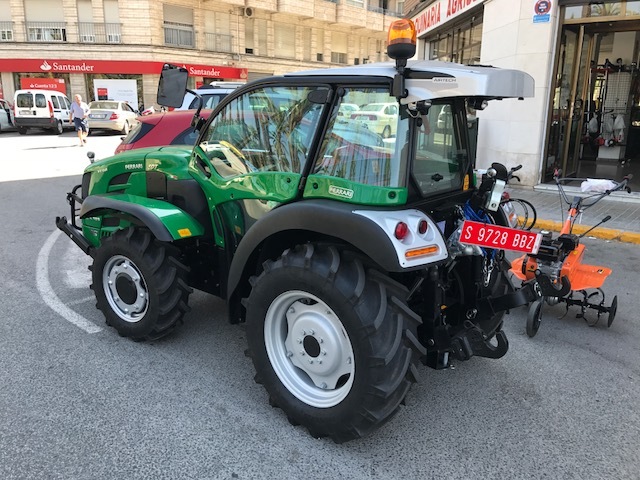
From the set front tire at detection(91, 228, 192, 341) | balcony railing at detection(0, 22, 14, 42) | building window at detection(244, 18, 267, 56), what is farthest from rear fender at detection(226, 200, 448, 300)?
building window at detection(244, 18, 267, 56)

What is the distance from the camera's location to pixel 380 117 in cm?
277

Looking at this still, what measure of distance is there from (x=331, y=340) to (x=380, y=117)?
1.23 metres

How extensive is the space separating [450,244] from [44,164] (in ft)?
46.2

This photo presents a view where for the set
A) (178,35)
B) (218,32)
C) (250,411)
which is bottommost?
(250,411)

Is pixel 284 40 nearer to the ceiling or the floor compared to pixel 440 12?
nearer to the ceiling

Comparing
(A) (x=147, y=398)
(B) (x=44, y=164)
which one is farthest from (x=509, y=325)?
(B) (x=44, y=164)

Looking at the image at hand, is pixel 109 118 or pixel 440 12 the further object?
pixel 109 118

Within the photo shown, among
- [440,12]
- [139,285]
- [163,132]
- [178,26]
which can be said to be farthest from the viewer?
[178,26]

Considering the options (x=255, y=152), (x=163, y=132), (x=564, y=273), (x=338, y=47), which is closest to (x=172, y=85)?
(x=255, y=152)

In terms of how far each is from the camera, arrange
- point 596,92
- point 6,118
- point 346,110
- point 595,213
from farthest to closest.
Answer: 1. point 6,118
2. point 596,92
3. point 595,213
4. point 346,110

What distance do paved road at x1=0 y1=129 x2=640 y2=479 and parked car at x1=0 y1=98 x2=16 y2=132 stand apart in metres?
22.9

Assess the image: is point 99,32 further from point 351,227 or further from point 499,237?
point 499,237

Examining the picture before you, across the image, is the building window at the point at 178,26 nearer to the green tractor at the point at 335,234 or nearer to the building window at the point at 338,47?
the building window at the point at 338,47

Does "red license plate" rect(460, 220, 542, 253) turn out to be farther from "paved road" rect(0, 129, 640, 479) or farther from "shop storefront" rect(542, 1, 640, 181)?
"shop storefront" rect(542, 1, 640, 181)
